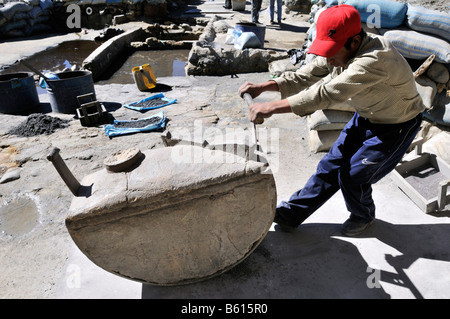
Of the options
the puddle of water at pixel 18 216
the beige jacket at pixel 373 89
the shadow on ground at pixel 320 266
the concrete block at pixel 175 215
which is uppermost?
the beige jacket at pixel 373 89

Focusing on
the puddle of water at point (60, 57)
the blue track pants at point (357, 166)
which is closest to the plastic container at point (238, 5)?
the puddle of water at point (60, 57)

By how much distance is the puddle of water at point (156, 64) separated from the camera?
8.44 metres

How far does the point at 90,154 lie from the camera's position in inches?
181

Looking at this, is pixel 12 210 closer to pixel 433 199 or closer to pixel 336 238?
pixel 336 238

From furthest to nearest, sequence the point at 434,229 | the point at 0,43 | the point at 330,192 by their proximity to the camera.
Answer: the point at 0,43
the point at 434,229
the point at 330,192

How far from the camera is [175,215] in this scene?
204cm

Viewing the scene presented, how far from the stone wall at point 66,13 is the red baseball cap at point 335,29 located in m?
13.1

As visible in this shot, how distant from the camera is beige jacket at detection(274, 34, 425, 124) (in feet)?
6.29

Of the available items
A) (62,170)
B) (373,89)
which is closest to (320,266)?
(373,89)

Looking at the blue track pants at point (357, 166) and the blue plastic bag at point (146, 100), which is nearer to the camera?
the blue track pants at point (357, 166)

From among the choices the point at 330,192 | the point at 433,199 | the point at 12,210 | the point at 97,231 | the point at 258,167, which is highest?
the point at 258,167

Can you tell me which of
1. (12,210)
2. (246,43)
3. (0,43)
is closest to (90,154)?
(12,210)

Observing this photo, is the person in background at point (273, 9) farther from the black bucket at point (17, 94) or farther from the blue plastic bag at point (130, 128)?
the black bucket at point (17, 94)

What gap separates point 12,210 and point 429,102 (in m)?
4.58
